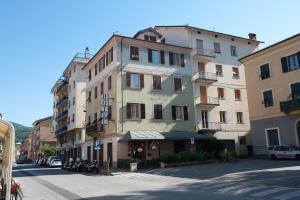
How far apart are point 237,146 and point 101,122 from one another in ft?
55.3

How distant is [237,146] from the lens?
3788cm

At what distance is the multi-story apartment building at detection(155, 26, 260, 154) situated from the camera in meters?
36.6

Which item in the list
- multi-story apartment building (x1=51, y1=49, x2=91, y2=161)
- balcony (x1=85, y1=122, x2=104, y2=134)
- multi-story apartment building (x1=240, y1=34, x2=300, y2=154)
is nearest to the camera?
multi-story apartment building (x1=240, y1=34, x2=300, y2=154)

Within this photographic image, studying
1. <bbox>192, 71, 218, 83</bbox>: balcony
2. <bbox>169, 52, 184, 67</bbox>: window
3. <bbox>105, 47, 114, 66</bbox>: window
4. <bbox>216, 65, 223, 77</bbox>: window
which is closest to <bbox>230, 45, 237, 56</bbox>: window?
<bbox>216, 65, 223, 77</bbox>: window

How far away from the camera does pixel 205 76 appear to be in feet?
123

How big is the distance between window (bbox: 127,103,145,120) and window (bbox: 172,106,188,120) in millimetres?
3819

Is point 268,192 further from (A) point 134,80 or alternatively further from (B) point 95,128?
(B) point 95,128

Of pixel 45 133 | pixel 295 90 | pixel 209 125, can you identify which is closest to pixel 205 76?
pixel 209 125

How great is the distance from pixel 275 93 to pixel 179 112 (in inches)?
400

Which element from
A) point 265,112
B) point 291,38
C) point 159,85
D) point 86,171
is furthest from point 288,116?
point 86,171

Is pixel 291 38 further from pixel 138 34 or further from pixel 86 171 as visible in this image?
pixel 86 171

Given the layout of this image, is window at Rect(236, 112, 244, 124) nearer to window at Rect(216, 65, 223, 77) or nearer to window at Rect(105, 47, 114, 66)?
window at Rect(216, 65, 223, 77)

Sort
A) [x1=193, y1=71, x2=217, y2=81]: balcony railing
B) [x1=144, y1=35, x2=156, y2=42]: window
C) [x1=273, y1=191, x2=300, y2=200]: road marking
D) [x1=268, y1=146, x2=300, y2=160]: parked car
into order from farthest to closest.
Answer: [x1=144, y1=35, x2=156, y2=42]: window → [x1=193, y1=71, x2=217, y2=81]: balcony railing → [x1=268, y1=146, x2=300, y2=160]: parked car → [x1=273, y1=191, x2=300, y2=200]: road marking

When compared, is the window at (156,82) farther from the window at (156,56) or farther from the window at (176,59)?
the window at (176,59)
